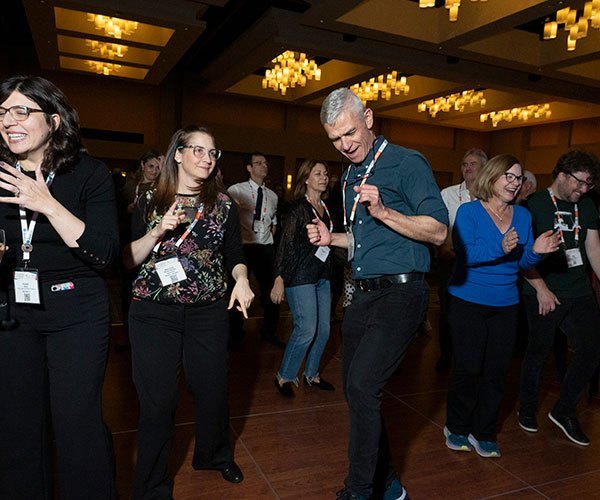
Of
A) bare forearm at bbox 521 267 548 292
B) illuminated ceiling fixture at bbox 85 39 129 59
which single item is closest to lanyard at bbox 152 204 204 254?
bare forearm at bbox 521 267 548 292

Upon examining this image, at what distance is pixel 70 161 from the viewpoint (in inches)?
63.0

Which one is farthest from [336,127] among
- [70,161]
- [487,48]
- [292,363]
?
[487,48]

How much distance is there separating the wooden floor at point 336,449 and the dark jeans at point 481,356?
0.81ft

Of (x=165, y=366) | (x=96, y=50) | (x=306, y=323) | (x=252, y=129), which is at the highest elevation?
(x=96, y=50)

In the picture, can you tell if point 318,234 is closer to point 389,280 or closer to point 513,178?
point 389,280

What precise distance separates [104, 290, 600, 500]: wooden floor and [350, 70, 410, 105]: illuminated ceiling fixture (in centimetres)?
803

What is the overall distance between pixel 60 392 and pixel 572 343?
283 centimetres

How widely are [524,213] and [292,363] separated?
1.80m

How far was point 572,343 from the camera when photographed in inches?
119

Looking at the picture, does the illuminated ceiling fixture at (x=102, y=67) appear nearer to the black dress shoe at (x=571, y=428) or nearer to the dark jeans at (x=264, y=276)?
the dark jeans at (x=264, y=276)

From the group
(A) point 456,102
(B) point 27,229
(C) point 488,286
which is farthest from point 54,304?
(A) point 456,102

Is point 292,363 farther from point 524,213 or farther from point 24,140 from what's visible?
point 24,140

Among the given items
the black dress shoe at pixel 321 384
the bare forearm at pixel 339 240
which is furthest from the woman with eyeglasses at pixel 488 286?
the black dress shoe at pixel 321 384

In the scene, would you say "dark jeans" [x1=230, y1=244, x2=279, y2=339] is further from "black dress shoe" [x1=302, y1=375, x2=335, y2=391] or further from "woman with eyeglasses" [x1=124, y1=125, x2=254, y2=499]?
"woman with eyeglasses" [x1=124, y1=125, x2=254, y2=499]
